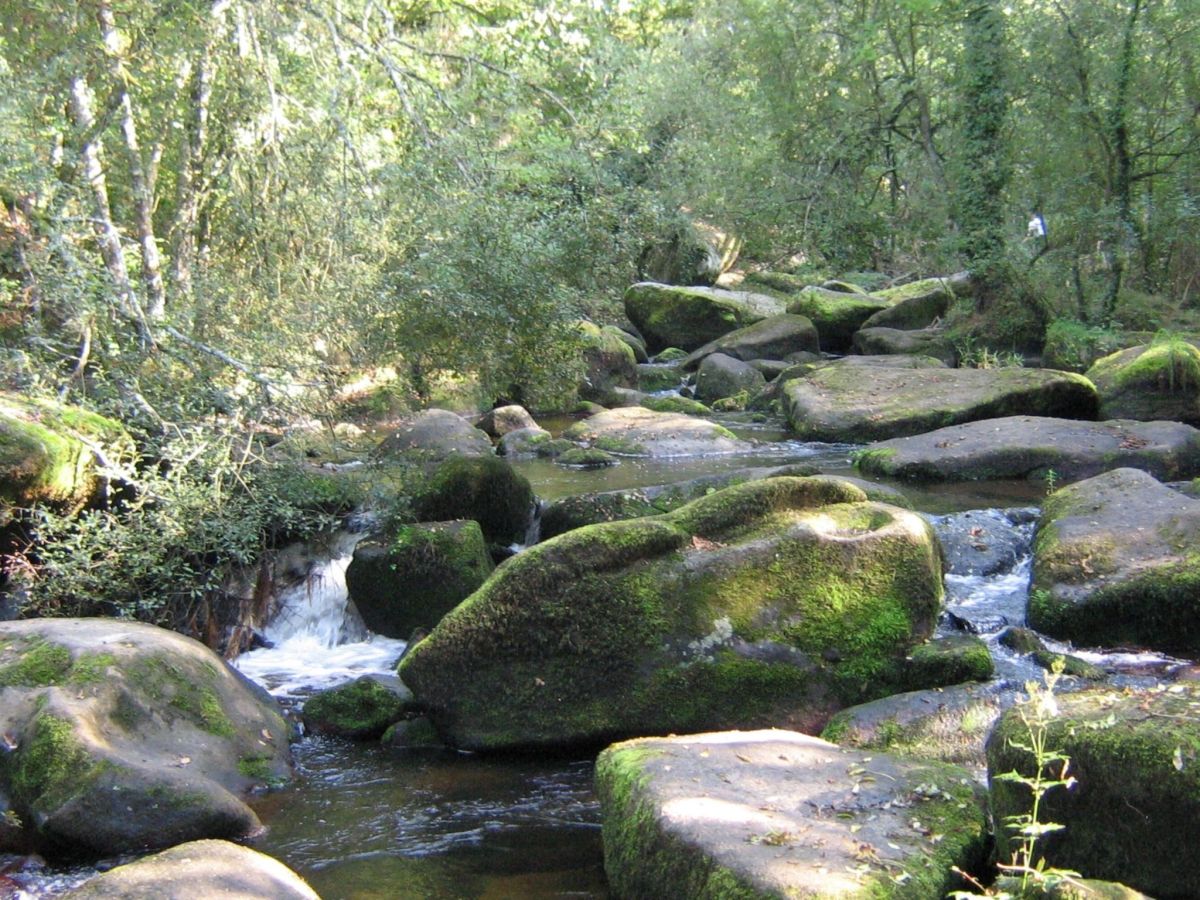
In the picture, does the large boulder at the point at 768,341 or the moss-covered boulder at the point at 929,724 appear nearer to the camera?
the moss-covered boulder at the point at 929,724

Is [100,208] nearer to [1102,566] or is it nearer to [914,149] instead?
[1102,566]

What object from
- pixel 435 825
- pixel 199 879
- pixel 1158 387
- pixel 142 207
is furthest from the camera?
pixel 1158 387

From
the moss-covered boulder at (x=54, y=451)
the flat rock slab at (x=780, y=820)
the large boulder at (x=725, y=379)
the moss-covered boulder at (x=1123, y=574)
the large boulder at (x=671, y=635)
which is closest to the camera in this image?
the flat rock slab at (x=780, y=820)

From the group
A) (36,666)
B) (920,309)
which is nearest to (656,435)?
(920,309)

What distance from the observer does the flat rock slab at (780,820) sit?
11.6ft

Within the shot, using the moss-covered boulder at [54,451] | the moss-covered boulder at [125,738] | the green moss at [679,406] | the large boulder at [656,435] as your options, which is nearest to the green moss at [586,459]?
the large boulder at [656,435]

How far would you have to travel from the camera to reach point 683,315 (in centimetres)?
2266

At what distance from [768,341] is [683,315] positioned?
9.36 feet

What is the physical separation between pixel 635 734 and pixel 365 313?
538cm

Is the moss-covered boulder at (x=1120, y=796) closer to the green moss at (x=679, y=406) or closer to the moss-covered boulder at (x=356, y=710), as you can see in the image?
the moss-covered boulder at (x=356, y=710)

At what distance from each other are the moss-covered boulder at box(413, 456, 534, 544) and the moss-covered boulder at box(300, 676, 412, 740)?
94.9 inches

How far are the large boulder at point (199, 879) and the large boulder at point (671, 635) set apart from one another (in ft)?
7.20

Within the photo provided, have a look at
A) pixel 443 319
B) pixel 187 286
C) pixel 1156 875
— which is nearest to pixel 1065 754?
pixel 1156 875

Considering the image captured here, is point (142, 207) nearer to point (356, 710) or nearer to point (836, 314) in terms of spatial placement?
point (356, 710)
